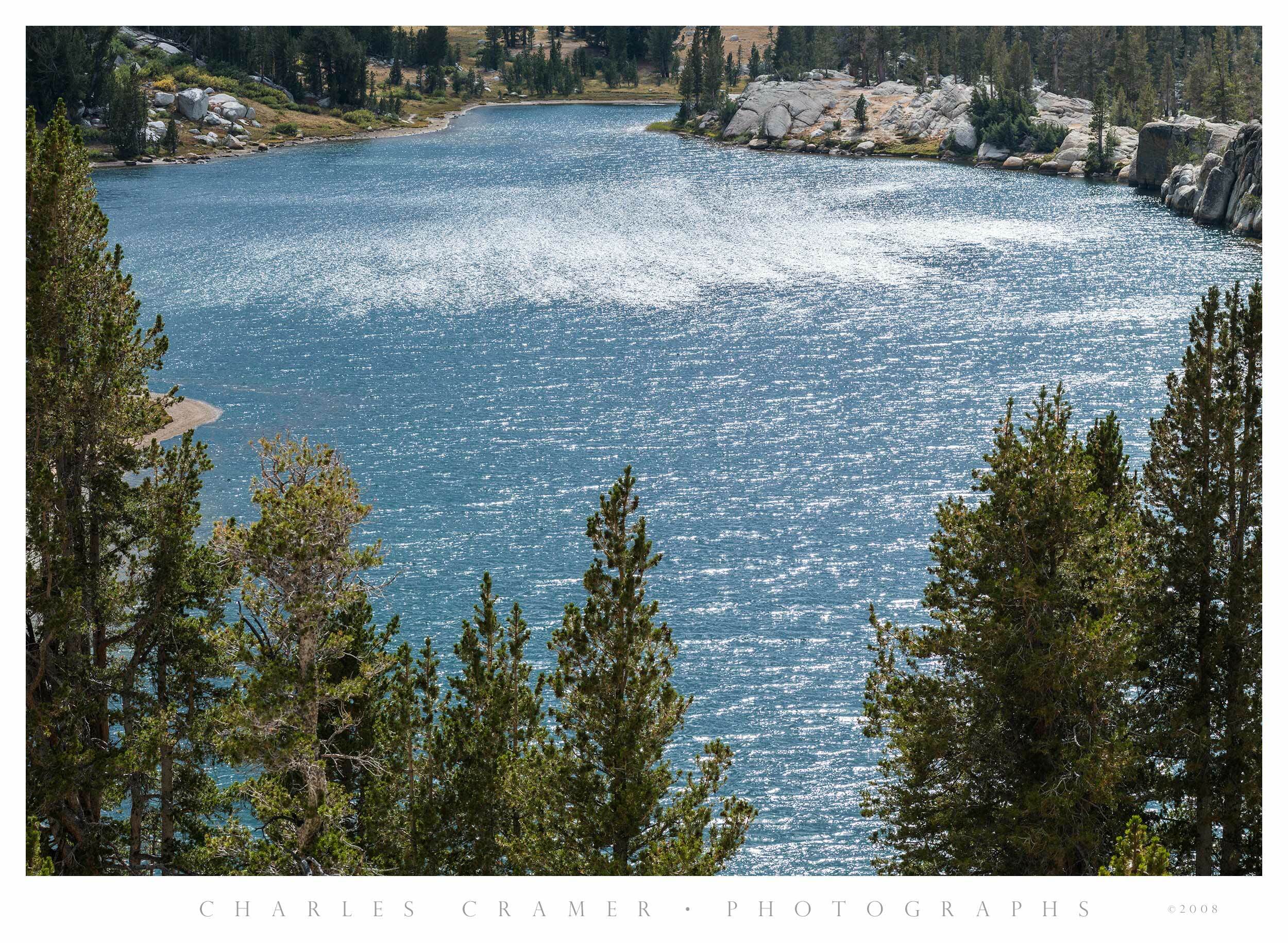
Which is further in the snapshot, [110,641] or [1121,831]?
[110,641]

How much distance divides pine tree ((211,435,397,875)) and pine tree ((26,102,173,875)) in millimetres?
3397

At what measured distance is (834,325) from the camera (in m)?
116

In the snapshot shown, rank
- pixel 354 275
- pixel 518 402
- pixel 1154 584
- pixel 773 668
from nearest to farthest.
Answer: pixel 1154 584 < pixel 773 668 < pixel 518 402 < pixel 354 275

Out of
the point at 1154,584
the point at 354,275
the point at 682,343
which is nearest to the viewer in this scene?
the point at 1154,584

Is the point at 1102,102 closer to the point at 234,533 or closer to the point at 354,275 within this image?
the point at 354,275

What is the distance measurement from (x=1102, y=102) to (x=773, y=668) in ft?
531

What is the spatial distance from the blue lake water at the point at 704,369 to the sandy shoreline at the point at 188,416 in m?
1.38

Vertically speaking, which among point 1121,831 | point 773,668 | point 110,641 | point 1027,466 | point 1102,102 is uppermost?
point 1102,102

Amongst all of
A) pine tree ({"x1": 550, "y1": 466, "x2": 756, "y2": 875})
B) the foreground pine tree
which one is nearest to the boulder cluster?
the foreground pine tree

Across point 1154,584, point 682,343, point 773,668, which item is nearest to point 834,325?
point 682,343

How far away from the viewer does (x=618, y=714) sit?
33312mm

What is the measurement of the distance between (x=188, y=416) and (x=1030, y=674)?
72.7 metres

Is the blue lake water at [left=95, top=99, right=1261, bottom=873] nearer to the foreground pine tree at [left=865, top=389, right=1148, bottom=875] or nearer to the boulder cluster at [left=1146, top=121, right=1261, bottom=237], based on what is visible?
the boulder cluster at [left=1146, top=121, right=1261, bottom=237]
